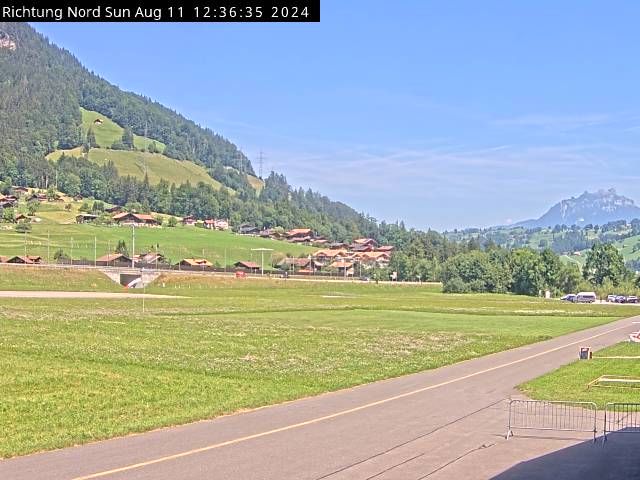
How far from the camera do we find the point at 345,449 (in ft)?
65.1

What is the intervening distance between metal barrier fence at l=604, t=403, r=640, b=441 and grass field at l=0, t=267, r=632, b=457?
1002 cm

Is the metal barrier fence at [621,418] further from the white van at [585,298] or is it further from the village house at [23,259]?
the village house at [23,259]

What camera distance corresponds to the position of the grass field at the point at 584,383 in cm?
2986

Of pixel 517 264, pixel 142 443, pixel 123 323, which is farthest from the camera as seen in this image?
pixel 517 264

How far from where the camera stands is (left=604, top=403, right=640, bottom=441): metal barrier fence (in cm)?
2339

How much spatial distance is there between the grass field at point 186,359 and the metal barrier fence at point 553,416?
764 centimetres

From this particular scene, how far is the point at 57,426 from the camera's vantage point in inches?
864

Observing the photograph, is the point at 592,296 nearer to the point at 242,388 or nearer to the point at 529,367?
the point at 529,367

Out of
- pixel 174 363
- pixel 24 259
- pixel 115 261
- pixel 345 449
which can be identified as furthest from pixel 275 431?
pixel 115 261

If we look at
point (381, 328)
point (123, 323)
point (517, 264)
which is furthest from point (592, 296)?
point (123, 323)

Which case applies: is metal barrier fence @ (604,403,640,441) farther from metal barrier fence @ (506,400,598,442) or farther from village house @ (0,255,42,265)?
village house @ (0,255,42,265)

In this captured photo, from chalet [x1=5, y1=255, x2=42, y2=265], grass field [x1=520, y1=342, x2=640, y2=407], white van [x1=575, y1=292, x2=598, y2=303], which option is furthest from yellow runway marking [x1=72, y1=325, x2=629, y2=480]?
chalet [x1=5, y1=255, x2=42, y2=265]

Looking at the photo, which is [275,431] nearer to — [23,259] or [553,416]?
[553,416]

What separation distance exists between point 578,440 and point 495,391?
957 cm
